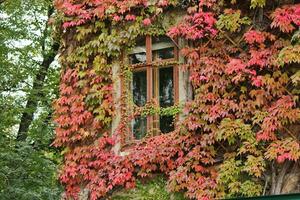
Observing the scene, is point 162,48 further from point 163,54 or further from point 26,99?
point 26,99

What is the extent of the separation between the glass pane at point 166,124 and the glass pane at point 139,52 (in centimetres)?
121

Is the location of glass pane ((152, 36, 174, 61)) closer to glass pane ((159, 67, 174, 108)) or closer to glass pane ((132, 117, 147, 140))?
glass pane ((159, 67, 174, 108))

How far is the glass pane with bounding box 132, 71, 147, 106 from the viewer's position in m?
10.3

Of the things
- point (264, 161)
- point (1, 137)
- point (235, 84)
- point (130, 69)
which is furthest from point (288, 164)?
point (1, 137)

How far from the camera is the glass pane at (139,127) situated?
10117mm

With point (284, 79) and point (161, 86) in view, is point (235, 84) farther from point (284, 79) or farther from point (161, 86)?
point (161, 86)

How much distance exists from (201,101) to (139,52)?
190 centimetres

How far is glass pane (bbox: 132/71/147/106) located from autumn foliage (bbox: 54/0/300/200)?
44cm

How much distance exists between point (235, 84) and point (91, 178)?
325 cm

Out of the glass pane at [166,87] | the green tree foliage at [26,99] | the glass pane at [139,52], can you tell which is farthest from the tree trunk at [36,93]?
the glass pane at [166,87]

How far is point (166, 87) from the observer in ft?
33.2

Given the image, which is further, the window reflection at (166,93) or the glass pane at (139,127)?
the glass pane at (139,127)

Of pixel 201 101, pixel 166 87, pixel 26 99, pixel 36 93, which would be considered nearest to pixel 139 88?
pixel 166 87

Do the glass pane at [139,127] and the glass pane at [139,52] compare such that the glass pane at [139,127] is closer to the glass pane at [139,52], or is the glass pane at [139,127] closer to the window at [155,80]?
the window at [155,80]
